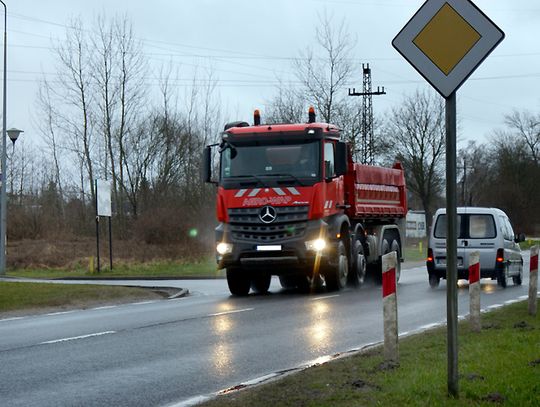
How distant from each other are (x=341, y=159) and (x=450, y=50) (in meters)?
13.8

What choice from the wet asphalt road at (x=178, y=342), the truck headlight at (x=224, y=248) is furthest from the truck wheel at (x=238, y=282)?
the truck headlight at (x=224, y=248)

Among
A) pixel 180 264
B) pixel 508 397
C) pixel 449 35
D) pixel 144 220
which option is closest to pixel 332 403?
pixel 508 397

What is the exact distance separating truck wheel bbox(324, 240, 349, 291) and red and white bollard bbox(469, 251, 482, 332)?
27.8ft

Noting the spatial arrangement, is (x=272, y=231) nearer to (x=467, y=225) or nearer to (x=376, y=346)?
(x=467, y=225)

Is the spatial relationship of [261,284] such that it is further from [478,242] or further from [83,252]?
[83,252]

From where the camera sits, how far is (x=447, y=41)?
21.5ft

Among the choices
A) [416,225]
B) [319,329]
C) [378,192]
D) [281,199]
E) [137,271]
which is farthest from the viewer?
[416,225]

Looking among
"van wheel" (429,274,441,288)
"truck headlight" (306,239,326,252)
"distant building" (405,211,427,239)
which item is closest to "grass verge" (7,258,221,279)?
"van wheel" (429,274,441,288)

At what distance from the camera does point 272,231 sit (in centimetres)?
1992

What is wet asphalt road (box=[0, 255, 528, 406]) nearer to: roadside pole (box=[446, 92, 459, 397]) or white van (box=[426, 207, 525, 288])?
white van (box=[426, 207, 525, 288])

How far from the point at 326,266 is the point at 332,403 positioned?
532 inches

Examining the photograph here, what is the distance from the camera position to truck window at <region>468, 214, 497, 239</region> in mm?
22359

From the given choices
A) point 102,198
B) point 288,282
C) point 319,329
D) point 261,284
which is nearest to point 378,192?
point 288,282

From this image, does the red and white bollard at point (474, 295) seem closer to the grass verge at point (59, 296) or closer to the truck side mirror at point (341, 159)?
the truck side mirror at point (341, 159)
